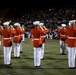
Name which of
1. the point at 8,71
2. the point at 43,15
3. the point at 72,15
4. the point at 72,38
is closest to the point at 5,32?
the point at 8,71

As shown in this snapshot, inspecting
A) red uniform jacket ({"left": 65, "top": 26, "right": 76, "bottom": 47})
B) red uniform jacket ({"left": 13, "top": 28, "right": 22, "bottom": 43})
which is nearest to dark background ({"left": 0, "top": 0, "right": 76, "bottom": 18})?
red uniform jacket ({"left": 13, "top": 28, "right": 22, "bottom": 43})

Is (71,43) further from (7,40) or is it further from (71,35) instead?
(7,40)

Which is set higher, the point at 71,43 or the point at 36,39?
the point at 36,39

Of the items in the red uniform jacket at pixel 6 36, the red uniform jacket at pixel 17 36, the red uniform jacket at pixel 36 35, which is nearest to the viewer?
the red uniform jacket at pixel 36 35

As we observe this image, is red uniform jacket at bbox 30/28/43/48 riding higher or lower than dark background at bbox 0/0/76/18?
lower

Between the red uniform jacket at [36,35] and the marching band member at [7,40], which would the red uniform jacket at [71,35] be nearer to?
the red uniform jacket at [36,35]

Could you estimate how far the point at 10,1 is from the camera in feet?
153

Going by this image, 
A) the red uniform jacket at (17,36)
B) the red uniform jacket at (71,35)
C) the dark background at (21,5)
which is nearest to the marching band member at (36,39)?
the red uniform jacket at (71,35)

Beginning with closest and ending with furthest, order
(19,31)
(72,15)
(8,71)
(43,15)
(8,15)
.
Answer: (8,71) < (19,31) < (72,15) < (43,15) < (8,15)

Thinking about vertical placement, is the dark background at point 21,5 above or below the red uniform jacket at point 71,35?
above

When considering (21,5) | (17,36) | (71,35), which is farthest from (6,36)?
(21,5)

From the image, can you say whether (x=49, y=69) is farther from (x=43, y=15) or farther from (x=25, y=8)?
(x=25, y=8)

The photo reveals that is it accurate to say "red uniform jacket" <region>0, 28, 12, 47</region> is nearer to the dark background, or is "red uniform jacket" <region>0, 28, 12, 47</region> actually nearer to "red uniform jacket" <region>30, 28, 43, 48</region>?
"red uniform jacket" <region>30, 28, 43, 48</region>

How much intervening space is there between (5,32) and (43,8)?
31.1 meters
